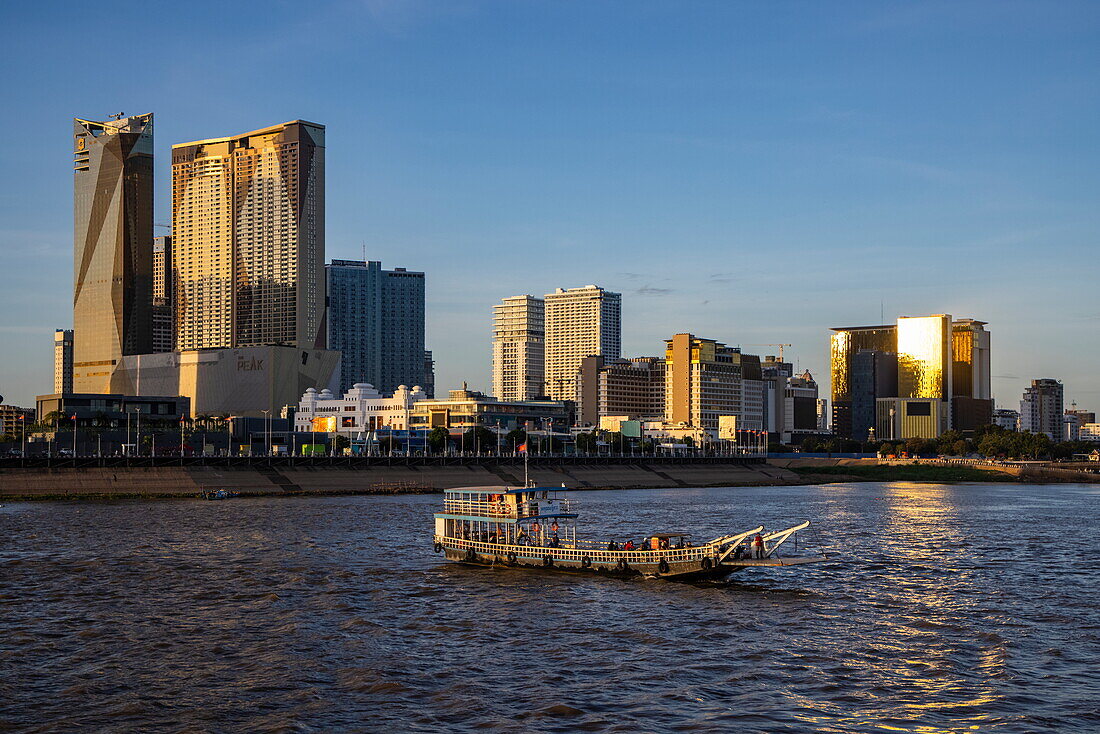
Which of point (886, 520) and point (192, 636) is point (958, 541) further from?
point (192, 636)

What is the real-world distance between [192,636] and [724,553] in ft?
115

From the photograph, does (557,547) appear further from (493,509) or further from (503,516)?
(493,509)

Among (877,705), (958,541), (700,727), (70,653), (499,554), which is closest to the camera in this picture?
(700,727)

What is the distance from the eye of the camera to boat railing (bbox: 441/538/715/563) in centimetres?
7756

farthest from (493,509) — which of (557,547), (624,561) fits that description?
(624,561)

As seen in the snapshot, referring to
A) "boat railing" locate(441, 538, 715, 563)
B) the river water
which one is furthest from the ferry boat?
the river water

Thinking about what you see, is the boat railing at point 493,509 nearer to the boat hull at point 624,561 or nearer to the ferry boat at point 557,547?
the ferry boat at point 557,547

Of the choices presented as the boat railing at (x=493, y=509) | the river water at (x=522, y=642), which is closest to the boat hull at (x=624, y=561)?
the river water at (x=522, y=642)

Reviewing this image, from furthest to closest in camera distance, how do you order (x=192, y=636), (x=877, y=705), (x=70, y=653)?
(x=192, y=636) < (x=70, y=653) < (x=877, y=705)

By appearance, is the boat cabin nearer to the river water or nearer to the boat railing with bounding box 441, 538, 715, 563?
the boat railing with bounding box 441, 538, 715, 563

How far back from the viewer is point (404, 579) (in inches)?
3177

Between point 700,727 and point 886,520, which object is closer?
point 700,727

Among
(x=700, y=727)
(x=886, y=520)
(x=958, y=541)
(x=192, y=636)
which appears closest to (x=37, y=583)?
(x=192, y=636)

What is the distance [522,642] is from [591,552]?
22485 mm
